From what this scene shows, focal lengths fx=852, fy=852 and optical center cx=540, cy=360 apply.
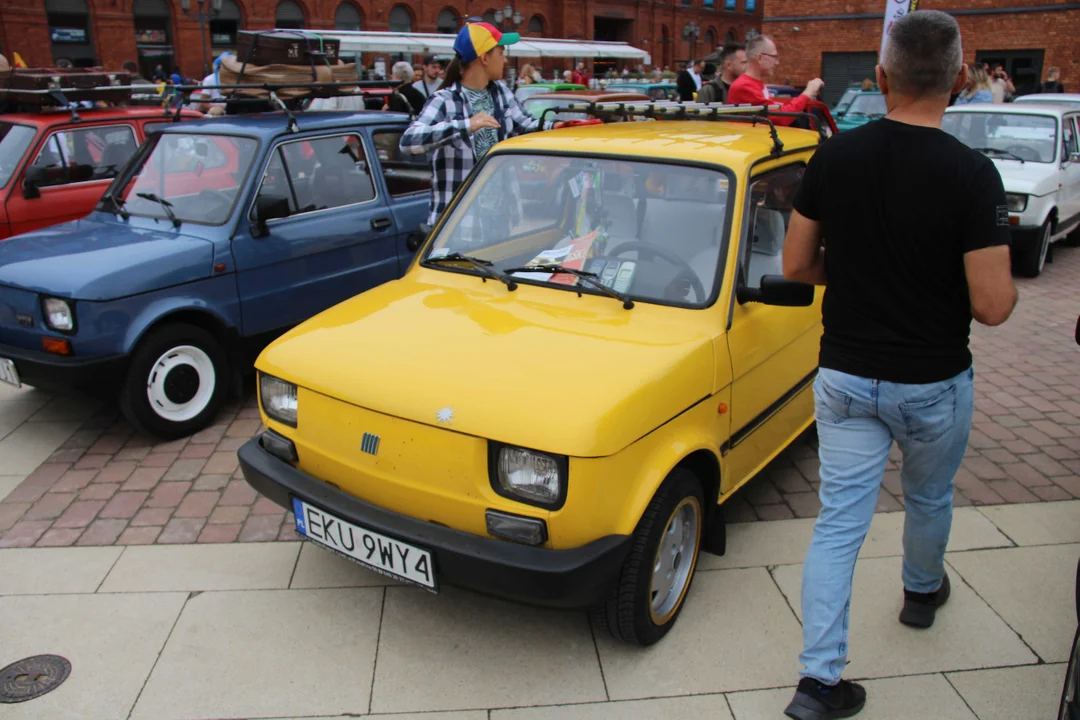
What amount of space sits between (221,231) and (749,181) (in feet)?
10.8

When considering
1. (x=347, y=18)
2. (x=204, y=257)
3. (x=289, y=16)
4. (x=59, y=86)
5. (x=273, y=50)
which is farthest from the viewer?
(x=347, y=18)

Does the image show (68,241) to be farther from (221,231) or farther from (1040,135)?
(1040,135)

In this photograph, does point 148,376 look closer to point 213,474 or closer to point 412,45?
point 213,474

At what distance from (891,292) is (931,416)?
1.33ft

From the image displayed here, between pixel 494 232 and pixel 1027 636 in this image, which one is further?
pixel 494 232

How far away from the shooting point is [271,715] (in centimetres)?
287

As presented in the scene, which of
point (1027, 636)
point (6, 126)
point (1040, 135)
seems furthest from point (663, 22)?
point (1027, 636)

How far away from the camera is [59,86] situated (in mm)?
7551

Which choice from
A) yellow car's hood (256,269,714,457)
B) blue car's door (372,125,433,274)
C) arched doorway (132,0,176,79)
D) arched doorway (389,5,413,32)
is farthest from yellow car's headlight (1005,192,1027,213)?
arched doorway (389,5,413,32)

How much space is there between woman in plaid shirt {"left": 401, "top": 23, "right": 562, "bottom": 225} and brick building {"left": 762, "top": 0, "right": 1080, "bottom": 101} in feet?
78.4

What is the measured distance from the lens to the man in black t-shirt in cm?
236

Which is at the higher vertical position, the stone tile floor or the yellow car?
the yellow car

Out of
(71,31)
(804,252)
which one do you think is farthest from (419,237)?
(71,31)

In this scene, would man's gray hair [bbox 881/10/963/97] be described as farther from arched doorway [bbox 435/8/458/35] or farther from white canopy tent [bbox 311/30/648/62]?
arched doorway [bbox 435/8/458/35]
